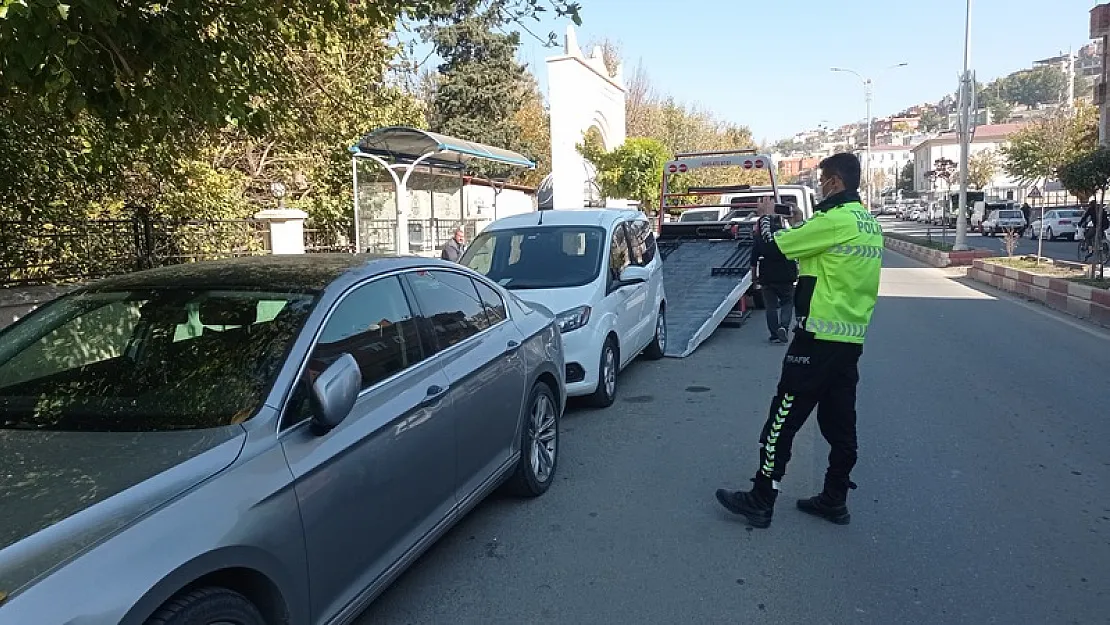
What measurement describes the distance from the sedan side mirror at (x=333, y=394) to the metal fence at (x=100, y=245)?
7.18 meters

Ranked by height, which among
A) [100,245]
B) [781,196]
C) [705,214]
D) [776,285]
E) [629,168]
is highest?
[629,168]

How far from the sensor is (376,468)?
119 inches

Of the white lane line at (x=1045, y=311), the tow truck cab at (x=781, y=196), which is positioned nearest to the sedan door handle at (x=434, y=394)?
the white lane line at (x=1045, y=311)

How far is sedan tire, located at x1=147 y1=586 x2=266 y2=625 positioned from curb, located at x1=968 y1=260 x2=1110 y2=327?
12664 mm

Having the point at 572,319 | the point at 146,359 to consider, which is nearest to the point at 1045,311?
the point at 572,319

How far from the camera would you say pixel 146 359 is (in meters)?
3.10

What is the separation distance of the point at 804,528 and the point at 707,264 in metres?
8.19

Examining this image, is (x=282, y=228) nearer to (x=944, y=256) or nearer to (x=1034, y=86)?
(x=944, y=256)

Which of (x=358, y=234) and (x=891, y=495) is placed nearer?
(x=891, y=495)

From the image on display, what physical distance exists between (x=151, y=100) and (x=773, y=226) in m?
4.33

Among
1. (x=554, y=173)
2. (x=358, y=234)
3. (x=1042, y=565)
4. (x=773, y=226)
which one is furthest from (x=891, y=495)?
(x=554, y=173)

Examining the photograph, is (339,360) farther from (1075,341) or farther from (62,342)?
(1075,341)

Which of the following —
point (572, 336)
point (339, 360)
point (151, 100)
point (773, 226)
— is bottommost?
point (572, 336)

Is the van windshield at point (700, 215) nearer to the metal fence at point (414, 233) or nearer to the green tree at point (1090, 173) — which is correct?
the metal fence at point (414, 233)
